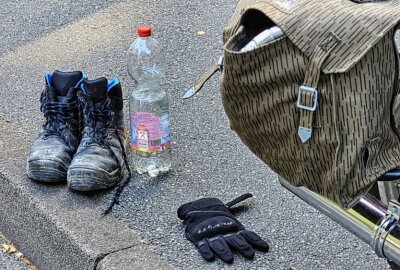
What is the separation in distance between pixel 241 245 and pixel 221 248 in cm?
7

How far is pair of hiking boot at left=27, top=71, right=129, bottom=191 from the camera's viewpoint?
304 cm

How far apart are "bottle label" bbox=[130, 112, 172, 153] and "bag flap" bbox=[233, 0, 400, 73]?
146 cm

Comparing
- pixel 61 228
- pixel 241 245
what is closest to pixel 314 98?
pixel 241 245

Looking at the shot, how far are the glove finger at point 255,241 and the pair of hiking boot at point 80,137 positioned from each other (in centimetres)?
61

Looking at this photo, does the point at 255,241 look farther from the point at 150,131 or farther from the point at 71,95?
the point at 71,95

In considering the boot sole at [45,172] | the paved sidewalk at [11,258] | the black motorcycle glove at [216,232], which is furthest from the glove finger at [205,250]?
the paved sidewalk at [11,258]

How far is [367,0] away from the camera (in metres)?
1.72

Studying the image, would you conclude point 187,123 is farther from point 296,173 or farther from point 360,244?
point 296,173

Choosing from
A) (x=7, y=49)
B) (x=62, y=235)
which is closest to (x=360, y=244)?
(x=62, y=235)

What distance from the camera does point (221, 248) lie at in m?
2.69

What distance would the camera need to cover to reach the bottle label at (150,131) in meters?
3.12

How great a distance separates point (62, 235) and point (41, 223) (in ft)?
0.58

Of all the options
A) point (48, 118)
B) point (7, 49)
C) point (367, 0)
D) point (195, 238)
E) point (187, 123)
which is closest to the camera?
→ point (367, 0)

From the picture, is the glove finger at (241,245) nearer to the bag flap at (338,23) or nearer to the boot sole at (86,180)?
the boot sole at (86,180)
